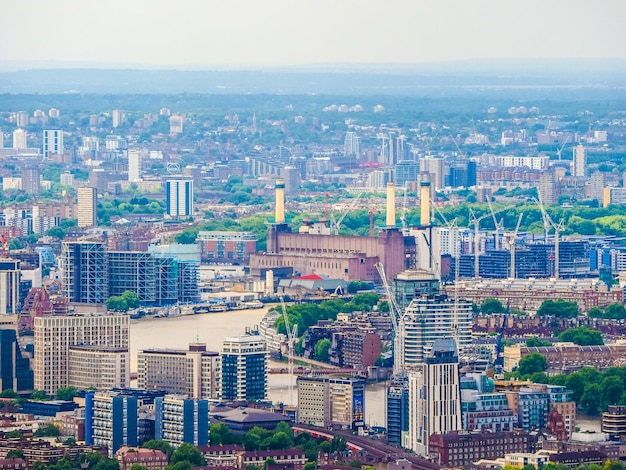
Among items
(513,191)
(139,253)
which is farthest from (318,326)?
(513,191)

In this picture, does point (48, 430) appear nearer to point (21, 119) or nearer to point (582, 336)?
point (582, 336)

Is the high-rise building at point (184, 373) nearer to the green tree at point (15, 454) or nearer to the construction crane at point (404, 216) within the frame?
the green tree at point (15, 454)

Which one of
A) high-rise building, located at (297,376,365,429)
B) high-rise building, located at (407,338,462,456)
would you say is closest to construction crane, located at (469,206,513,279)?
high-rise building, located at (297,376,365,429)

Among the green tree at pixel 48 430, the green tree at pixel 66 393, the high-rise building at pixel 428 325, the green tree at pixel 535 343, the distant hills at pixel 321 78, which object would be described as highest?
the high-rise building at pixel 428 325

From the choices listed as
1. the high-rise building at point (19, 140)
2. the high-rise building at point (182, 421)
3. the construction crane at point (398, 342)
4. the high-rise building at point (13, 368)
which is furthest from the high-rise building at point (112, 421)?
the high-rise building at point (19, 140)

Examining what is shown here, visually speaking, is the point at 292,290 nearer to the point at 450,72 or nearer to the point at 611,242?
the point at 611,242

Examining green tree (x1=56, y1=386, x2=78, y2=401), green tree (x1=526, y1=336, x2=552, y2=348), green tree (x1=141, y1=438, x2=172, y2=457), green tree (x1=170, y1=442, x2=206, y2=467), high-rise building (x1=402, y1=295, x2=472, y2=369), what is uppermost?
high-rise building (x1=402, y1=295, x2=472, y2=369)

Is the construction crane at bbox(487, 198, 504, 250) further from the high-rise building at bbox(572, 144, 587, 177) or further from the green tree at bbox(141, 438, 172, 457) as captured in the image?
the green tree at bbox(141, 438, 172, 457)
